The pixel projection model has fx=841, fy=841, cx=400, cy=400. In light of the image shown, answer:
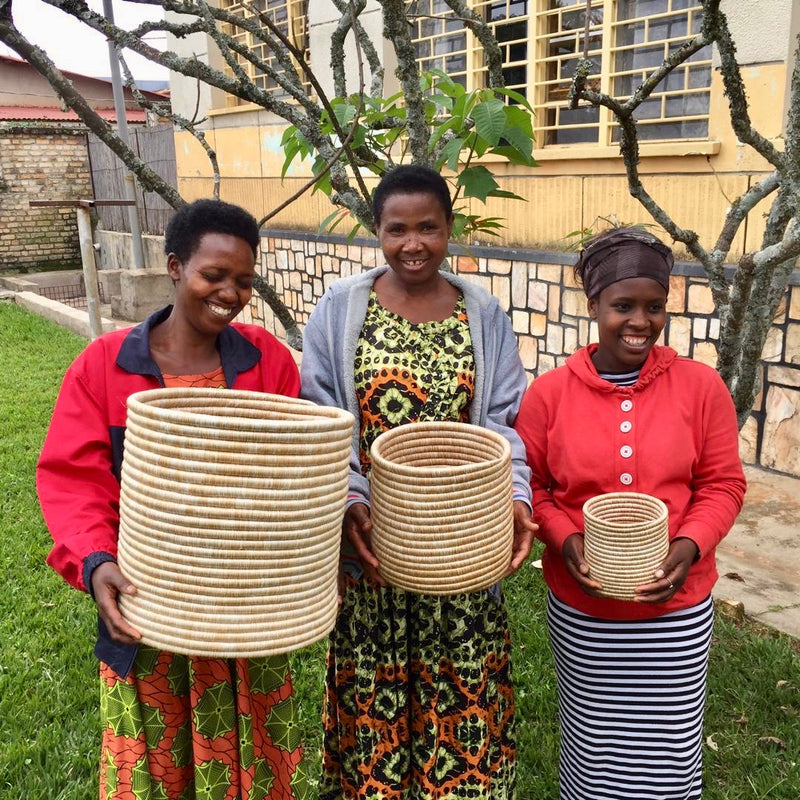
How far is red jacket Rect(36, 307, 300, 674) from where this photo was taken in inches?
67.9

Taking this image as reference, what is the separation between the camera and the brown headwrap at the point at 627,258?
1.93 metres

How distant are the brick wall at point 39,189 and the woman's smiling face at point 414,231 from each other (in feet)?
58.1

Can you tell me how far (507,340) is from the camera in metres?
2.17

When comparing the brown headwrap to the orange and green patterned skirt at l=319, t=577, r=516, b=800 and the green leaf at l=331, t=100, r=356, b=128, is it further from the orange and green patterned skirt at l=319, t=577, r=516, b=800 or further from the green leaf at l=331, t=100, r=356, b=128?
the green leaf at l=331, t=100, r=356, b=128

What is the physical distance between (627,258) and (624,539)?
0.64 meters

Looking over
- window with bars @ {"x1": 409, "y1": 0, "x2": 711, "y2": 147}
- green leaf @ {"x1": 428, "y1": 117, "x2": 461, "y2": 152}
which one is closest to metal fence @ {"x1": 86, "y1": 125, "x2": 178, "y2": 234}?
window with bars @ {"x1": 409, "y1": 0, "x2": 711, "y2": 147}

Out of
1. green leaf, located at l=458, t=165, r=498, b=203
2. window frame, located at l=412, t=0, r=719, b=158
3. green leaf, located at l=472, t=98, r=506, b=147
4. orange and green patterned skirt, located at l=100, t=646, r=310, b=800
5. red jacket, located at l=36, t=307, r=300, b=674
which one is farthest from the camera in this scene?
window frame, located at l=412, t=0, r=719, b=158

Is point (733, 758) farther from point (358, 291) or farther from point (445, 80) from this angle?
point (445, 80)

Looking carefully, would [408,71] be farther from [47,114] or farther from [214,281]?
[47,114]

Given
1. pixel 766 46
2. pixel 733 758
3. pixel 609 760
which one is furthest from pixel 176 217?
pixel 766 46

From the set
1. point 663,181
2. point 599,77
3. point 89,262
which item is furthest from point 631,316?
point 89,262

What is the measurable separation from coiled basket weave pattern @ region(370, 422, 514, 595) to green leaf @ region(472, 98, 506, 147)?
1.00 meters

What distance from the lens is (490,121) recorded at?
243 cm

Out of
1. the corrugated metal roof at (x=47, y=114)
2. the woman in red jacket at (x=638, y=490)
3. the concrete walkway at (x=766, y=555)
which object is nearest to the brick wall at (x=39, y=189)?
the corrugated metal roof at (x=47, y=114)
